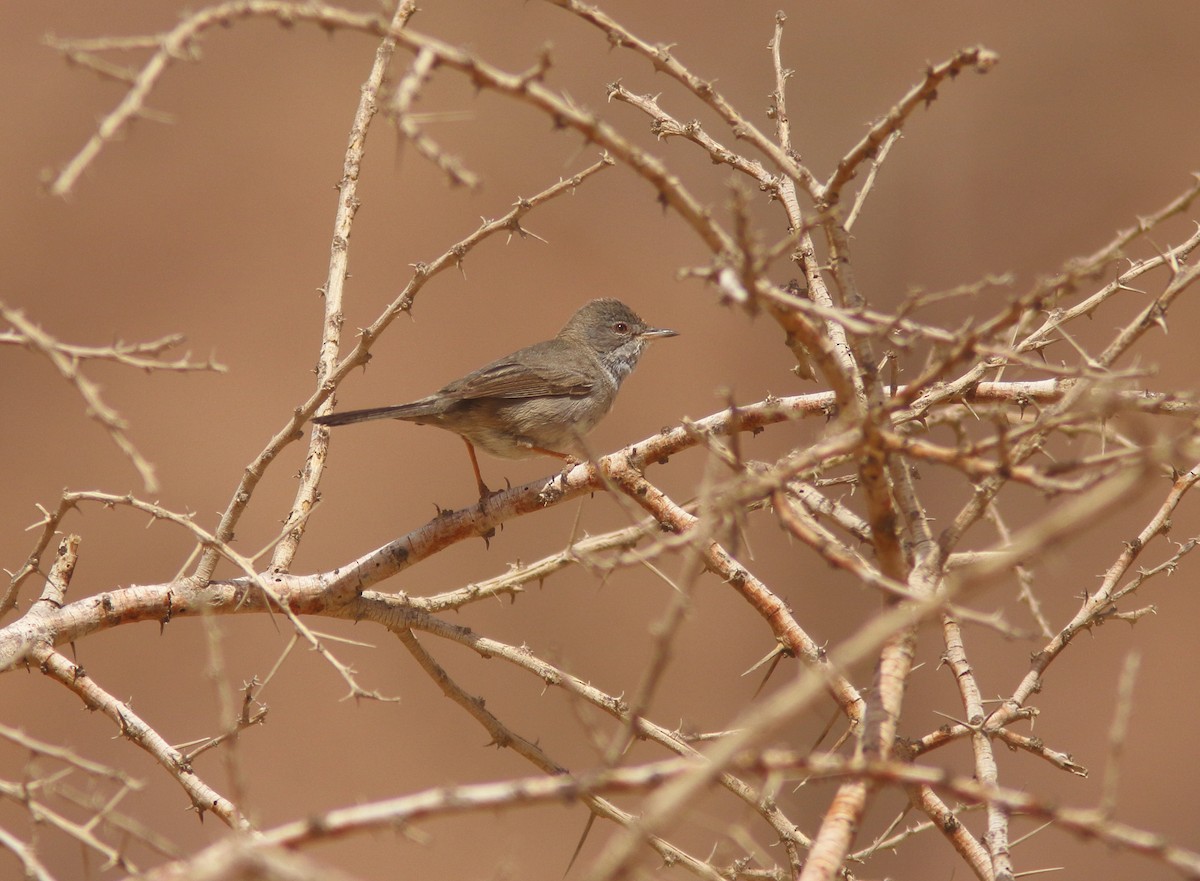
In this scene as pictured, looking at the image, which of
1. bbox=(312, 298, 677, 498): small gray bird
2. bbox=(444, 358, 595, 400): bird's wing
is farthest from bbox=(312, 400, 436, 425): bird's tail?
bbox=(444, 358, 595, 400): bird's wing

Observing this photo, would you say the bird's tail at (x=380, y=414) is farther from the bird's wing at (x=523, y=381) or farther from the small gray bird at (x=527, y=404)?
the bird's wing at (x=523, y=381)

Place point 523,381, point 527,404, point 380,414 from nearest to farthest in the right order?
point 380,414, point 527,404, point 523,381

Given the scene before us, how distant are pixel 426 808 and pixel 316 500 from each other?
2.67 meters

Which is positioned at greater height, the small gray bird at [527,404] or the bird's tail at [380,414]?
the small gray bird at [527,404]

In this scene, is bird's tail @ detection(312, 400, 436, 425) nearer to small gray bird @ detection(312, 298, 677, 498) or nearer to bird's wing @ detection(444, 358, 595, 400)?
small gray bird @ detection(312, 298, 677, 498)

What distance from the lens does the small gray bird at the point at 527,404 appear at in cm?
561

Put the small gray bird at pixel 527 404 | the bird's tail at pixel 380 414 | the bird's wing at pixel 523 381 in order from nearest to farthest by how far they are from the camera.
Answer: the bird's tail at pixel 380 414 → the small gray bird at pixel 527 404 → the bird's wing at pixel 523 381

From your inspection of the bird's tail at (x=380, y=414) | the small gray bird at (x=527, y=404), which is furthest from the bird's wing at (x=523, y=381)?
the bird's tail at (x=380, y=414)

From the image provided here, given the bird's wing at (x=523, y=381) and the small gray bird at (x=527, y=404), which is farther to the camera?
the bird's wing at (x=523, y=381)

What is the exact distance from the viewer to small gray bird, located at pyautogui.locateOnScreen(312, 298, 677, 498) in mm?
5613

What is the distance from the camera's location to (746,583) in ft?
10.5

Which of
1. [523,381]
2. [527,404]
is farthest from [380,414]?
[523,381]

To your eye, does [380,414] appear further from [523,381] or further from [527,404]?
[523,381]

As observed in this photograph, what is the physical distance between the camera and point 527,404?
19.1 feet
